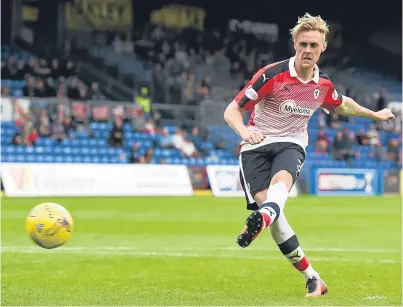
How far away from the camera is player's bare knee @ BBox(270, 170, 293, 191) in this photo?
793 cm

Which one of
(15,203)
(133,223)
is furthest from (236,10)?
(133,223)

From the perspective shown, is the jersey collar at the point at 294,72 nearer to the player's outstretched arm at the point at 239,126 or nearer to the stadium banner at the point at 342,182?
the player's outstretched arm at the point at 239,126

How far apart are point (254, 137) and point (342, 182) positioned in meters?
24.6

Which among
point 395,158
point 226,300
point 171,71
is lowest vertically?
point 395,158

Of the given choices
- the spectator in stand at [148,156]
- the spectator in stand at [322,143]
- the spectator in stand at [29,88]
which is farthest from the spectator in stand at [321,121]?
the spectator in stand at [29,88]

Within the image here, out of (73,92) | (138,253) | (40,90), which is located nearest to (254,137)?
(138,253)

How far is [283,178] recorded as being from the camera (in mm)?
7934

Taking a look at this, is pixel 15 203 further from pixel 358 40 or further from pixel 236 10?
pixel 358 40

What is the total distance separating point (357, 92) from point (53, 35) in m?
15.5

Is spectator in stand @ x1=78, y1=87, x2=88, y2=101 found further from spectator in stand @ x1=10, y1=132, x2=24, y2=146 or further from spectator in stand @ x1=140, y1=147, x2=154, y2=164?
spectator in stand @ x1=10, y1=132, x2=24, y2=146

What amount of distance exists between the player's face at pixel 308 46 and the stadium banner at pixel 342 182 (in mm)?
23569

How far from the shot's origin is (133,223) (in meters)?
17.9

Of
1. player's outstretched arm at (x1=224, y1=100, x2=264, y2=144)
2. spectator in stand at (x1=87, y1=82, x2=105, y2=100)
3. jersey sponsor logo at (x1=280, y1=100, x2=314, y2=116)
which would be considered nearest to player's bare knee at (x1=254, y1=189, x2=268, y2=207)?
player's outstretched arm at (x1=224, y1=100, x2=264, y2=144)

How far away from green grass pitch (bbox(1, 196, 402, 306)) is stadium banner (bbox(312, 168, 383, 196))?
9.98 m
